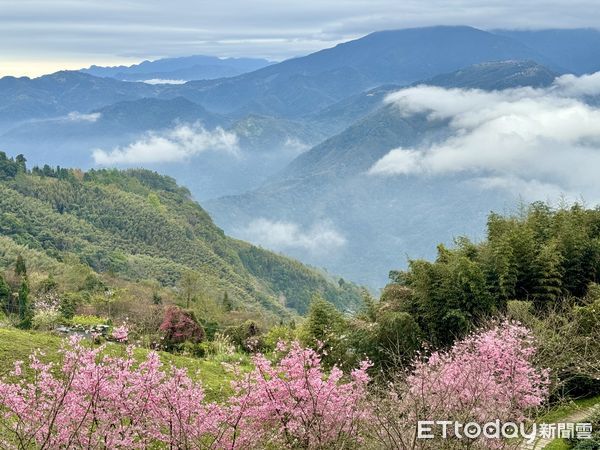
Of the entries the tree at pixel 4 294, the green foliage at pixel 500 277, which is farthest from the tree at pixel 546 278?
the tree at pixel 4 294

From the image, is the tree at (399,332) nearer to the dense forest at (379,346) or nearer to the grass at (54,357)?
the dense forest at (379,346)

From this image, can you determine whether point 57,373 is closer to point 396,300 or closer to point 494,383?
point 494,383

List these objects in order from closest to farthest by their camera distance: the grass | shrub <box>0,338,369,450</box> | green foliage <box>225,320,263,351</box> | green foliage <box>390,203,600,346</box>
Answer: shrub <box>0,338,369,450</box> → the grass → green foliage <box>390,203,600,346</box> → green foliage <box>225,320,263,351</box>

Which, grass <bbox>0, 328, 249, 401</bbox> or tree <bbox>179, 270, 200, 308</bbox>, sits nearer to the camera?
grass <bbox>0, 328, 249, 401</bbox>

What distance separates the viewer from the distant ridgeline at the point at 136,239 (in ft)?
313

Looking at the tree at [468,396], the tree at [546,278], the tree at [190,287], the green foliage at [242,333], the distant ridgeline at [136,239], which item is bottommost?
the distant ridgeline at [136,239]

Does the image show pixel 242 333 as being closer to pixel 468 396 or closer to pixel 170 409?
pixel 468 396

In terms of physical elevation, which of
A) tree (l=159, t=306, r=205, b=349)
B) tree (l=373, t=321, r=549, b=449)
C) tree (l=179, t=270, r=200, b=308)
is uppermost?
tree (l=373, t=321, r=549, b=449)

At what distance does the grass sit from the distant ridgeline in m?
60.9

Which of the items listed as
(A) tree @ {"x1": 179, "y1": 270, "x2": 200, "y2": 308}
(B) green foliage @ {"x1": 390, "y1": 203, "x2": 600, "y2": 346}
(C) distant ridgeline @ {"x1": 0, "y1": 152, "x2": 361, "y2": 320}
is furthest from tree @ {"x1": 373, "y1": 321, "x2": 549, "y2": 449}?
(C) distant ridgeline @ {"x1": 0, "y1": 152, "x2": 361, "y2": 320}

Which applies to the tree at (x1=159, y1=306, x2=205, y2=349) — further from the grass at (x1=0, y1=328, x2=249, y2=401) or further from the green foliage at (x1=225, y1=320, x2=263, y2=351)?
the grass at (x1=0, y1=328, x2=249, y2=401)

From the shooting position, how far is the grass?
15.0m

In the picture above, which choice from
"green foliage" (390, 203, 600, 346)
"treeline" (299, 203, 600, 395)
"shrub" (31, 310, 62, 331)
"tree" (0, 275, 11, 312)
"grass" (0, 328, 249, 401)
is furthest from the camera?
"tree" (0, 275, 11, 312)

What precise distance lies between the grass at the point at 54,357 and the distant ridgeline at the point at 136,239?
6094 centimetres
